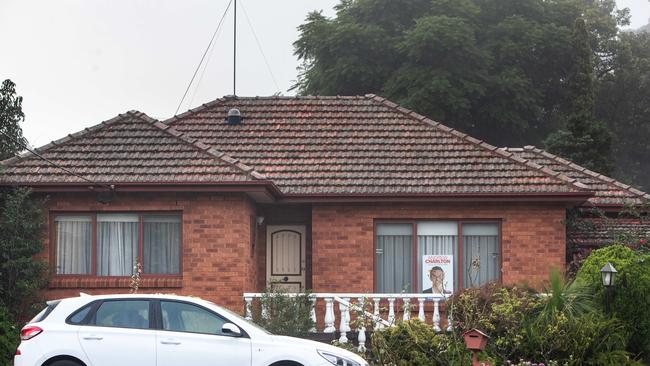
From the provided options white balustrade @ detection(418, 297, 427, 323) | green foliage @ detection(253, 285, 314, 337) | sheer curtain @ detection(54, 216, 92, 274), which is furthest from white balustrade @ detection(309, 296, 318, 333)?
sheer curtain @ detection(54, 216, 92, 274)

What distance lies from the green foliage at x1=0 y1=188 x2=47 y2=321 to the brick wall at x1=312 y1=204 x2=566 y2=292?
5387 mm

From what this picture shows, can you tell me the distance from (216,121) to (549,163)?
24.9ft

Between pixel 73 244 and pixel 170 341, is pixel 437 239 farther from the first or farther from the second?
pixel 170 341

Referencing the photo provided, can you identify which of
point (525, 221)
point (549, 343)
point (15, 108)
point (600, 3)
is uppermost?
point (600, 3)

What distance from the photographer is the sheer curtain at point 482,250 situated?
22766 mm

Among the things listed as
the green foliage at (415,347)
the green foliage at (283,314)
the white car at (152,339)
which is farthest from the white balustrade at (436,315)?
the white car at (152,339)

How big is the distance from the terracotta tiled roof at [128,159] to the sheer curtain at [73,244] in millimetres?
995

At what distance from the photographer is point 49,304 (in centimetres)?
1480

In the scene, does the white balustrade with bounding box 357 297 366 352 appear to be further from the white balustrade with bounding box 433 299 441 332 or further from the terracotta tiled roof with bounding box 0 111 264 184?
the terracotta tiled roof with bounding box 0 111 264 184

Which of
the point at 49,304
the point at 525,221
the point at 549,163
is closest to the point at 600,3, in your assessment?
the point at 549,163

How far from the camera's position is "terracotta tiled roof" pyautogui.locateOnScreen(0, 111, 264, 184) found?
2075cm

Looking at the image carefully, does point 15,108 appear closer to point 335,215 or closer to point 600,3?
point 335,215

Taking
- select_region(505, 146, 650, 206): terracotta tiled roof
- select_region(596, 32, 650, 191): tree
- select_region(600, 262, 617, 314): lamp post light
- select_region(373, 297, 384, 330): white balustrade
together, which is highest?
select_region(596, 32, 650, 191): tree

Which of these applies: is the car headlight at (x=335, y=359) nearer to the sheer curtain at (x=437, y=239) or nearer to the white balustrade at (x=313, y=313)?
the white balustrade at (x=313, y=313)
